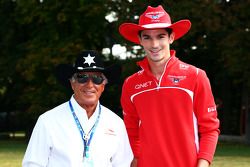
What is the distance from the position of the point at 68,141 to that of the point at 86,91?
0.44 meters

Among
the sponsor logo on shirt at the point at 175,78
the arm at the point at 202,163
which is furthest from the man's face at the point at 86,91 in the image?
the arm at the point at 202,163

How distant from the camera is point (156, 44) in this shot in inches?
202

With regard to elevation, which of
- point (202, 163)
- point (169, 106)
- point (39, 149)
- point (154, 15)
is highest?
point (154, 15)

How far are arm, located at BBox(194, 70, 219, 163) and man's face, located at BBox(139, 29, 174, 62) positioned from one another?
0.35 meters

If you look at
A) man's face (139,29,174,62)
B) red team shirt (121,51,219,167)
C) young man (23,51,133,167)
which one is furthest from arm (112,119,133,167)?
man's face (139,29,174,62)

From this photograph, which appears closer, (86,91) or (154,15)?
(86,91)

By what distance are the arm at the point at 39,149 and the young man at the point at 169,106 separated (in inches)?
39.4

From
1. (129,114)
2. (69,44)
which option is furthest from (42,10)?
(129,114)

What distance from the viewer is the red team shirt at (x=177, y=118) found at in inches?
199

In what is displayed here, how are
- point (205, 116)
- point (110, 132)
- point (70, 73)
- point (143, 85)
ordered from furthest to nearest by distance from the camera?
1. point (143, 85)
2. point (205, 116)
3. point (70, 73)
4. point (110, 132)

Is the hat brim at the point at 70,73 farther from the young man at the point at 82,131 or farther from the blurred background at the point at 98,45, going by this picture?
the blurred background at the point at 98,45

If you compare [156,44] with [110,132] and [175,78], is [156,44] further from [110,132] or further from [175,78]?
[110,132]

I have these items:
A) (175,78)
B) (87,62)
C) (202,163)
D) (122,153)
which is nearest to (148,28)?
(175,78)

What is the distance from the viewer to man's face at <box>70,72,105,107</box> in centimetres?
476
